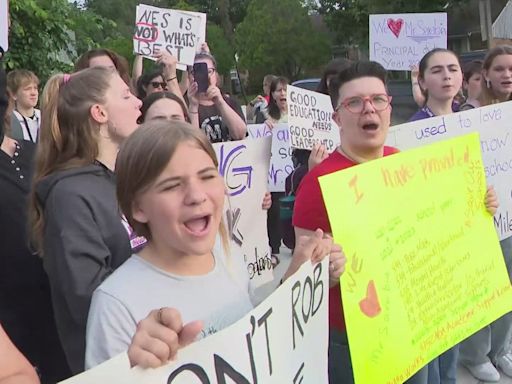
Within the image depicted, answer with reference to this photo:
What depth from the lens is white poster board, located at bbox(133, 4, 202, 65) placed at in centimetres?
567

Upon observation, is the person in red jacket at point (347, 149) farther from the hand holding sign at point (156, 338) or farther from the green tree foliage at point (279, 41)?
the green tree foliage at point (279, 41)

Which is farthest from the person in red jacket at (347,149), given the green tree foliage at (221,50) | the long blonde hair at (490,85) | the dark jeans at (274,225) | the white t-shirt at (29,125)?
the green tree foliage at (221,50)

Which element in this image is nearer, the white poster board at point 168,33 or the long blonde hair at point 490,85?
the long blonde hair at point 490,85

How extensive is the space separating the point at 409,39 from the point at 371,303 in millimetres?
6000

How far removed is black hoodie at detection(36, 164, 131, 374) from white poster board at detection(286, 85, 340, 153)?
242 centimetres

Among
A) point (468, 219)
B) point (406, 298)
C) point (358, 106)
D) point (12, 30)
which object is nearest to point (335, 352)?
point (406, 298)

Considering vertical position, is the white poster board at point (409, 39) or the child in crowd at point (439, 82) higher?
the white poster board at point (409, 39)

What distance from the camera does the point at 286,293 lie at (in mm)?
1722

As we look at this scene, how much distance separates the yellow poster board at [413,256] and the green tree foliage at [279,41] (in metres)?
38.4

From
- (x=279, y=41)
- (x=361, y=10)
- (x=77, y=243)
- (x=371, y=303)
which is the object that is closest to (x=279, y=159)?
(x=371, y=303)

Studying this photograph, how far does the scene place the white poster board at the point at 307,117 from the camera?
441cm

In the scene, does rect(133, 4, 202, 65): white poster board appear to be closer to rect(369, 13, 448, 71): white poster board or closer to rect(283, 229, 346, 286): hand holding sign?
rect(369, 13, 448, 71): white poster board

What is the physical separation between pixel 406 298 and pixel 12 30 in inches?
288

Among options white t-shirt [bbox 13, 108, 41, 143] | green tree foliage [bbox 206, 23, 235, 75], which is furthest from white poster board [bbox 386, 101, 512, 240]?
green tree foliage [bbox 206, 23, 235, 75]
